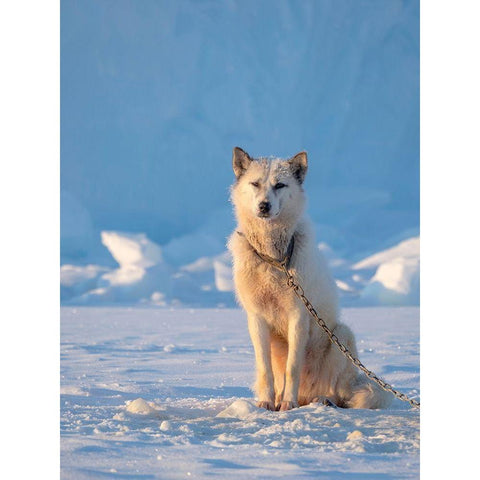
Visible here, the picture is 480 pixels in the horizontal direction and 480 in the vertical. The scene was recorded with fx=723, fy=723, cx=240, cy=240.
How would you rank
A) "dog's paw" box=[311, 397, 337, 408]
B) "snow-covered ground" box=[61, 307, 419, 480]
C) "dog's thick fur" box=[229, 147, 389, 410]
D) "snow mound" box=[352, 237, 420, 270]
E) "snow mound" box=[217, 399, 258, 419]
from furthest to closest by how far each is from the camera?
"snow mound" box=[352, 237, 420, 270] → "dog's paw" box=[311, 397, 337, 408] → "dog's thick fur" box=[229, 147, 389, 410] → "snow mound" box=[217, 399, 258, 419] → "snow-covered ground" box=[61, 307, 419, 480]

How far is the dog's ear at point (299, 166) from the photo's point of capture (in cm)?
428

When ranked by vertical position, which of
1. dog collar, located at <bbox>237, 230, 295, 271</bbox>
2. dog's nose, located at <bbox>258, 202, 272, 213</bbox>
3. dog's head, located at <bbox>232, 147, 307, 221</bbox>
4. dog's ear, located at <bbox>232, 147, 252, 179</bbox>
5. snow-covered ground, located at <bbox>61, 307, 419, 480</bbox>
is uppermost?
dog's ear, located at <bbox>232, 147, 252, 179</bbox>

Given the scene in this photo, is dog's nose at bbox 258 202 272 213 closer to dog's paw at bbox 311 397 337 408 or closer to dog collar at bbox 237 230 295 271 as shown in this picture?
dog collar at bbox 237 230 295 271

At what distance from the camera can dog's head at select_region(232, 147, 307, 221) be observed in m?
4.12

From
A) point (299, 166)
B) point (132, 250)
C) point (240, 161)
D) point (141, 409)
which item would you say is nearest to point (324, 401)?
point (141, 409)

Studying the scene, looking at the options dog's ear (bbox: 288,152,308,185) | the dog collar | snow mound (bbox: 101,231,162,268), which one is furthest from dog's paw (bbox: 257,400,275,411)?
snow mound (bbox: 101,231,162,268)

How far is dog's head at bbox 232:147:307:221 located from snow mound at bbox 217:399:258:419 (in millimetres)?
1058

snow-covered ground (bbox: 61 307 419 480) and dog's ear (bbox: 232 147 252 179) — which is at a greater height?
dog's ear (bbox: 232 147 252 179)

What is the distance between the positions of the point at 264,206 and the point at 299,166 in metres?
0.40

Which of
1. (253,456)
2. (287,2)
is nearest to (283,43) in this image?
(287,2)

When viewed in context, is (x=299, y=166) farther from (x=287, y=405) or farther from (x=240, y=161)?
(x=287, y=405)

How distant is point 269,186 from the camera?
4.15 m
